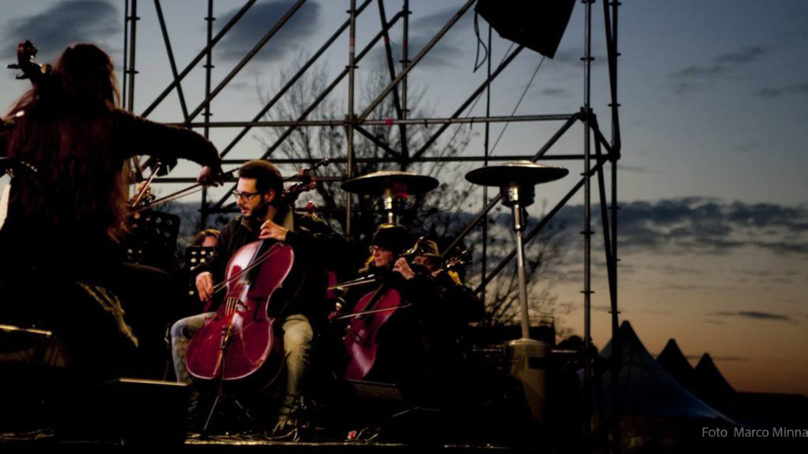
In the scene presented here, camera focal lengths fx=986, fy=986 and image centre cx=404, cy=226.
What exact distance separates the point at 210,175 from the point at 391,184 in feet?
10.9

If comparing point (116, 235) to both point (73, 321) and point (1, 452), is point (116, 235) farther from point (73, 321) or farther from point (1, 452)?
point (1, 452)

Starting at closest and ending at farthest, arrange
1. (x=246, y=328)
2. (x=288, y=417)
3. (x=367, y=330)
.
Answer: (x=246, y=328) < (x=288, y=417) < (x=367, y=330)

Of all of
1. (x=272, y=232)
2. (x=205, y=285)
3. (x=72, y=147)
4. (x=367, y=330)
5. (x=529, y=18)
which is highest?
(x=529, y=18)

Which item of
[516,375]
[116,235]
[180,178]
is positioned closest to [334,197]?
[180,178]

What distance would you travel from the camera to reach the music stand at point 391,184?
7.46 m

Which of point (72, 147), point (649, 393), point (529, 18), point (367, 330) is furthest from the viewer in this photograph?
point (649, 393)

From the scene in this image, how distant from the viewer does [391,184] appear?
7.59 meters

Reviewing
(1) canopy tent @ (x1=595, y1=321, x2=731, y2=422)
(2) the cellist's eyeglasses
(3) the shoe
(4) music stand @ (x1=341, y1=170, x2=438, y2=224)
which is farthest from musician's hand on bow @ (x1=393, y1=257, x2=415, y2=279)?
(1) canopy tent @ (x1=595, y1=321, x2=731, y2=422)

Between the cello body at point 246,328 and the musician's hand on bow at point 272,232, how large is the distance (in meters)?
0.06

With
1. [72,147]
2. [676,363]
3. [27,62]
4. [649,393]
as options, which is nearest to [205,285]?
[27,62]

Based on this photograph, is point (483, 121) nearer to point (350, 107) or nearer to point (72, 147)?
point (350, 107)

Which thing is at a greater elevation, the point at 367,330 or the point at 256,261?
the point at 256,261

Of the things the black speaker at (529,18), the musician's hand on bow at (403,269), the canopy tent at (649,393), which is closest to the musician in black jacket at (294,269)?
the musician's hand on bow at (403,269)

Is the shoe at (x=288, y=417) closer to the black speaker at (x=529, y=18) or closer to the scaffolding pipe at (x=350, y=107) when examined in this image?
the scaffolding pipe at (x=350, y=107)
